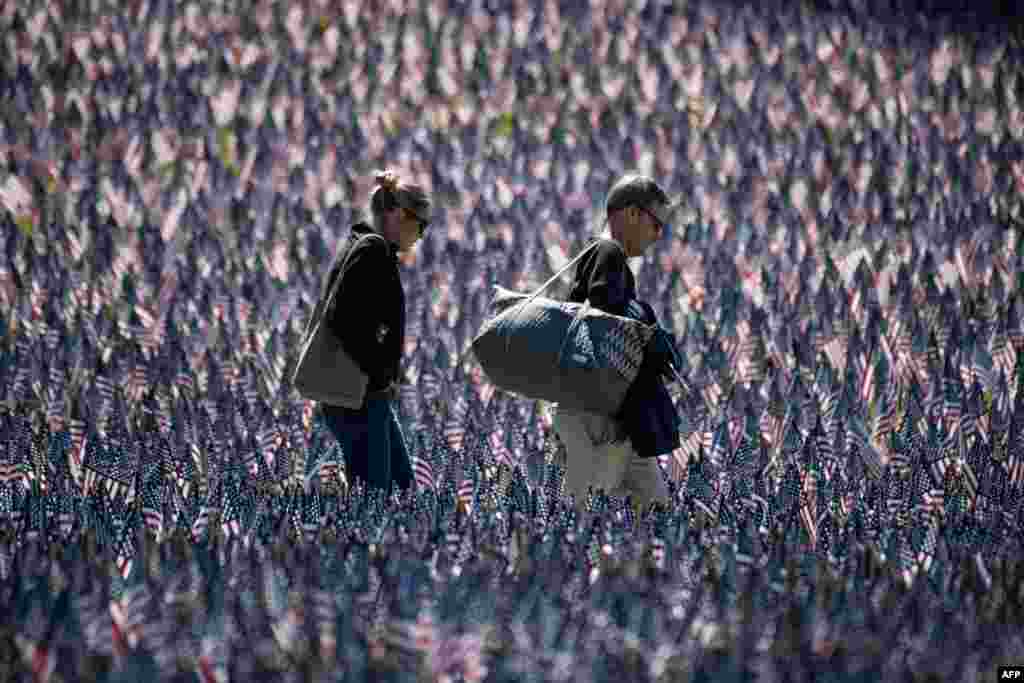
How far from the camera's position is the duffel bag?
4.15 m

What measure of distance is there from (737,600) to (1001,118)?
23.8ft

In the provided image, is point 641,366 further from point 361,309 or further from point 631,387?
point 361,309

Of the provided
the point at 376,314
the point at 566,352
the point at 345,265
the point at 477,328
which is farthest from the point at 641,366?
the point at 477,328

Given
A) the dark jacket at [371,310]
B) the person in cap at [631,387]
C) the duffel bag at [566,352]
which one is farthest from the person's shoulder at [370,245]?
the person in cap at [631,387]

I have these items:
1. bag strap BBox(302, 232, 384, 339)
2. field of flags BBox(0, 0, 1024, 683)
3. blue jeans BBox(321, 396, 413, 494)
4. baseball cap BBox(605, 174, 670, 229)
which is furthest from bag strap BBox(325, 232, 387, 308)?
baseball cap BBox(605, 174, 670, 229)

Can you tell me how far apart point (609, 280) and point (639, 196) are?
0.72ft

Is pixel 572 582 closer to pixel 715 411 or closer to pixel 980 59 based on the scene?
pixel 715 411

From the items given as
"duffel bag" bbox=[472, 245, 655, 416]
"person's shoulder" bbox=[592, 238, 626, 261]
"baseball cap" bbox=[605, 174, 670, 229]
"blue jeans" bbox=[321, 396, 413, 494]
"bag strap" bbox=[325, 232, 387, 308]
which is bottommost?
"blue jeans" bbox=[321, 396, 413, 494]

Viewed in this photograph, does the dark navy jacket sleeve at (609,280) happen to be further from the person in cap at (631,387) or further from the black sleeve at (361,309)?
the black sleeve at (361,309)

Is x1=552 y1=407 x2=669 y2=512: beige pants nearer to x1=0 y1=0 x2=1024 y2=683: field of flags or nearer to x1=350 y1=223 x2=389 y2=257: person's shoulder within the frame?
x1=0 y1=0 x2=1024 y2=683: field of flags

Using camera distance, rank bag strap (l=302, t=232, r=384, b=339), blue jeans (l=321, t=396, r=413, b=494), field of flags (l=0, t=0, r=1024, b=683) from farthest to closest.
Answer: blue jeans (l=321, t=396, r=413, b=494), bag strap (l=302, t=232, r=384, b=339), field of flags (l=0, t=0, r=1024, b=683)

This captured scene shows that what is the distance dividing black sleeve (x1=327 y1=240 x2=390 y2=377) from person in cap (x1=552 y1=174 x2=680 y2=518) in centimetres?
47

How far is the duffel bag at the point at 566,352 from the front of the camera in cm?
415

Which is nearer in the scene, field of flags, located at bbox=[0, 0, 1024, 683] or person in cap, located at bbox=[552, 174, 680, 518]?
field of flags, located at bbox=[0, 0, 1024, 683]
